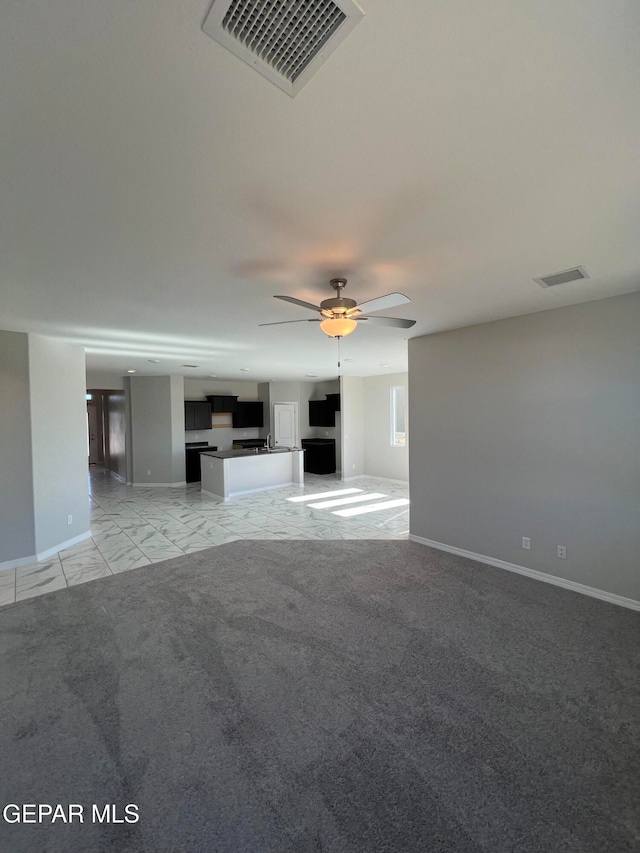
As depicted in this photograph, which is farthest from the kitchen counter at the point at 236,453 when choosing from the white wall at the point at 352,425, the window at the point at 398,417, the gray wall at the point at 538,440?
the gray wall at the point at 538,440

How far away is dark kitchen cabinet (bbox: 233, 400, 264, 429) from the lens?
Result: 10383 mm

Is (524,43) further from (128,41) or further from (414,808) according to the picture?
(414,808)

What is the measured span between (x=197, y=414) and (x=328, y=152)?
8.78m

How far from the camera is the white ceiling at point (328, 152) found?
A: 95 centimetres

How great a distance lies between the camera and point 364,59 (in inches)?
39.9

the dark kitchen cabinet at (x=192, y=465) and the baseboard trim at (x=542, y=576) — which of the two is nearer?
the baseboard trim at (x=542, y=576)

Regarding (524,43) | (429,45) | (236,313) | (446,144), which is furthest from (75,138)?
(236,313)

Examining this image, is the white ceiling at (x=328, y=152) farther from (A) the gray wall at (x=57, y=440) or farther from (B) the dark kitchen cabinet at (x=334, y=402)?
(B) the dark kitchen cabinet at (x=334, y=402)

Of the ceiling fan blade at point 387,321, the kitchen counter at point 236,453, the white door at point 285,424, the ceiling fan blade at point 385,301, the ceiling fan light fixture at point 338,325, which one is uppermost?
the ceiling fan blade at point 385,301

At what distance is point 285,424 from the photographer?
34.5ft

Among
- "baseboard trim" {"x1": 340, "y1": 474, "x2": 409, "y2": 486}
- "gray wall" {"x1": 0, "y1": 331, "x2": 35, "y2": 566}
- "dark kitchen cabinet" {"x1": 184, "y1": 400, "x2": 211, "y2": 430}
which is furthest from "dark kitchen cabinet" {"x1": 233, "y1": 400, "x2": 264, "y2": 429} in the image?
"gray wall" {"x1": 0, "y1": 331, "x2": 35, "y2": 566}

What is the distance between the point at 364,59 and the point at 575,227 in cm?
155

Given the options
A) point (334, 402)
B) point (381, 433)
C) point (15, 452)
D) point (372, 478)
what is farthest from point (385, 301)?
point (334, 402)

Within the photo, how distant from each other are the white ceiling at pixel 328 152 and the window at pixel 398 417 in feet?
19.9
